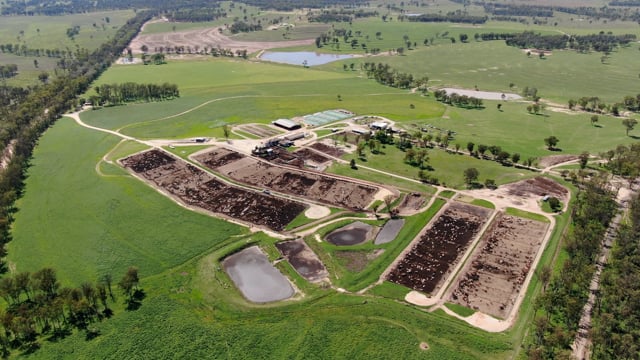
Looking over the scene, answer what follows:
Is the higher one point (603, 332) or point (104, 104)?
point (104, 104)

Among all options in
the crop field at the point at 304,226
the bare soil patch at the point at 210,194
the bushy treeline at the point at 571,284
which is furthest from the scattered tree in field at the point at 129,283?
the bushy treeline at the point at 571,284

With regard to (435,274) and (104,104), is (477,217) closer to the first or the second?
(435,274)

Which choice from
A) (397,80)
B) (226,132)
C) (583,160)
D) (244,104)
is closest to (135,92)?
(244,104)

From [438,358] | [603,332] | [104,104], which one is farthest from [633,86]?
[104,104]

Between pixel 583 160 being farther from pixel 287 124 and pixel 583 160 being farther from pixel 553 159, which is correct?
pixel 287 124

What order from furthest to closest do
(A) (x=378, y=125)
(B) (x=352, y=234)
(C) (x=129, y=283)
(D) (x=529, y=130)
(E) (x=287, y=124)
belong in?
(E) (x=287, y=124)
(A) (x=378, y=125)
(D) (x=529, y=130)
(B) (x=352, y=234)
(C) (x=129, y=283)

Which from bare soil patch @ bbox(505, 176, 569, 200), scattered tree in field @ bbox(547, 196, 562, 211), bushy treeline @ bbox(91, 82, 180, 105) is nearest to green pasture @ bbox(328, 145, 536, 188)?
bare soil patch @ bbox(505, 176, 569, 200)
